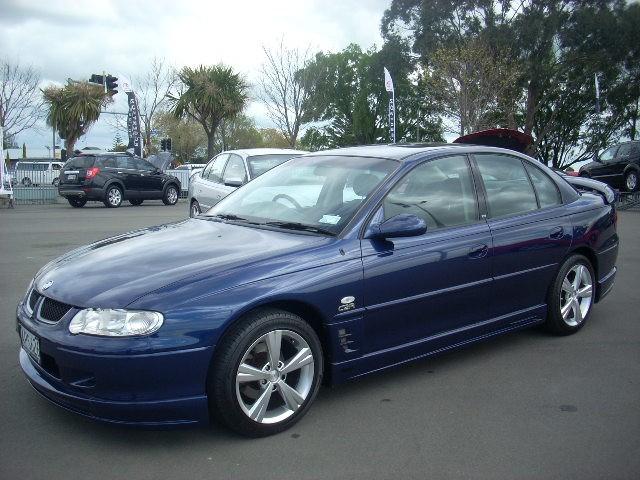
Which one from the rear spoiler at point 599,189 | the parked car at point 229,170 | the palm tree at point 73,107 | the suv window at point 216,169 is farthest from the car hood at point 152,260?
the palm tree at point 73,107

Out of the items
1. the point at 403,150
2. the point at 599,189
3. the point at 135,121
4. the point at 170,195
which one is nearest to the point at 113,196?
the point at 170,195

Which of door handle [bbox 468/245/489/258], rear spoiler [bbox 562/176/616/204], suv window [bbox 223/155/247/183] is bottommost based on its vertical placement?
door handle [bbox 468/245/489/258]

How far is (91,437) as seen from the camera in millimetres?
3342

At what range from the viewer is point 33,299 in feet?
11.8

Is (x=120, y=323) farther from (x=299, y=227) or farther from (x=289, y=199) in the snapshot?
(x=289, y=199)

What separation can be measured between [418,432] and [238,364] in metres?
1.05

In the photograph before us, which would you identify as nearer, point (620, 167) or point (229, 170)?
point (229, 170)

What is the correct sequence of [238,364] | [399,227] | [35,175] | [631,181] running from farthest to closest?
1. [35,175]
2. [631,181]
3. [399,227]
4. [238,364]

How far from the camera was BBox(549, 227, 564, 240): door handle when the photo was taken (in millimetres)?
4877

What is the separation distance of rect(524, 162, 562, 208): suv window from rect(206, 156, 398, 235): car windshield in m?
1.44

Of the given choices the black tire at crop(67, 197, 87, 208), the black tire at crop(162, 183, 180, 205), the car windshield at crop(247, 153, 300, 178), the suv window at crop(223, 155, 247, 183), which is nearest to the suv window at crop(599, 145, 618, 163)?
the car windshield at crop(247, 153, 300, 178)

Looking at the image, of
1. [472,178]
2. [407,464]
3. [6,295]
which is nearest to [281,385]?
[407,464]

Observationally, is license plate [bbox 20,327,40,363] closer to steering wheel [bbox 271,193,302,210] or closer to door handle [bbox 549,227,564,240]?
steering wheel [bbox 271,193,302,210]

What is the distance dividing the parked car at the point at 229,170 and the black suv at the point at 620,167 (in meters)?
13.3
